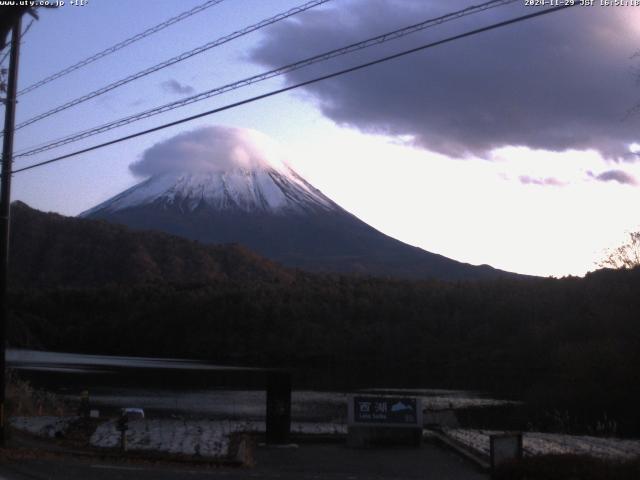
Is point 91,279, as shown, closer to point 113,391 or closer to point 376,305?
point 376,305

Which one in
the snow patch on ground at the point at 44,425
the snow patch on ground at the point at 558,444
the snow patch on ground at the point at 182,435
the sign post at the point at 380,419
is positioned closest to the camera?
the snow patch on ground at the point at 182,435

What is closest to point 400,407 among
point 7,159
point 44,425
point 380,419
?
point 380,419

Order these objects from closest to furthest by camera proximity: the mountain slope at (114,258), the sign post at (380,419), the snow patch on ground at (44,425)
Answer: the sign post at (380,419), the snow patch on ground at (44,425), the mountain slope at (114,258)

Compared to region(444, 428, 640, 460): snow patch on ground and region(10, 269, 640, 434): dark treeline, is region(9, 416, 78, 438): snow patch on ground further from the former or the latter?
region(10, 269, 640, 434): dark treeline

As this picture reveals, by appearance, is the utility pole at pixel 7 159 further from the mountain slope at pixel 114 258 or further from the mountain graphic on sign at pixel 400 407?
the mountain slope at pixel 114 258

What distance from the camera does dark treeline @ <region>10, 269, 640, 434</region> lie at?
63947mm

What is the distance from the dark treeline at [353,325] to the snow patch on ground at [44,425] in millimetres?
33834

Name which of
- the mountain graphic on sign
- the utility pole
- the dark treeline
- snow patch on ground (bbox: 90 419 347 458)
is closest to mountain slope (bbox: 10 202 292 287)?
the dark treeline

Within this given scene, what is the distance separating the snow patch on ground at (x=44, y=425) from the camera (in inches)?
758

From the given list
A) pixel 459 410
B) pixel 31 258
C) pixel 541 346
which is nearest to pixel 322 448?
pixel 459 410

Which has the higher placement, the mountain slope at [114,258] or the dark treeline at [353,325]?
the mountain slope at [114,258]

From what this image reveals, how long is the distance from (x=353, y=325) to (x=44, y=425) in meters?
71.8

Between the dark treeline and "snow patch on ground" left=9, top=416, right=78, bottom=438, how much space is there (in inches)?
1332

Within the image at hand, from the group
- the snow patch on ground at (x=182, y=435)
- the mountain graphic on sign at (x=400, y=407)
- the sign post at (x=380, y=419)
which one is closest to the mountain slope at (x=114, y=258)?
the snow patch on ground at (x=182, y=435)
